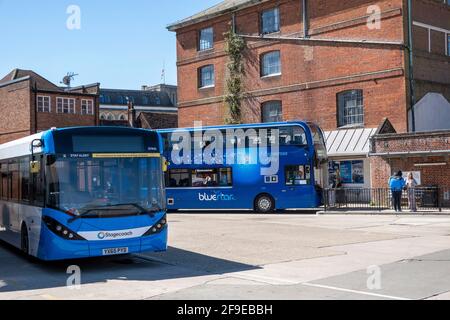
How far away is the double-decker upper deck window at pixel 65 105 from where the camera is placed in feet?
195

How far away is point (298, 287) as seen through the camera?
924 centimetres

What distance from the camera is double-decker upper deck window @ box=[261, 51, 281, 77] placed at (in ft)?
119

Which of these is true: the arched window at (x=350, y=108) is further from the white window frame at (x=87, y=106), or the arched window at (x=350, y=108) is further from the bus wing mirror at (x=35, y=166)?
the white window frame at (x=87, y=106)

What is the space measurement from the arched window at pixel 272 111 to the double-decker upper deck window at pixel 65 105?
29314 mm

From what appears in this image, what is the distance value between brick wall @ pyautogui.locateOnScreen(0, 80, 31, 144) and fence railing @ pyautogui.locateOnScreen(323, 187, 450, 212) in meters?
36.8

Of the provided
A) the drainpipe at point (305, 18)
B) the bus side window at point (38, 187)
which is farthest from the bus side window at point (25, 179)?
the drainpipe at point (305, 18)

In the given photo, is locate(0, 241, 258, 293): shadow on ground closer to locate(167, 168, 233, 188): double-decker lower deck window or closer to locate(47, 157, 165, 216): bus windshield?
locate(47, 157, 165, 216): bus windshield

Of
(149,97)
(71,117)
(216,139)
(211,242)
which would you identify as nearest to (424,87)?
(216,139)

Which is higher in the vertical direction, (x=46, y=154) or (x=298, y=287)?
(x=46, y=154)

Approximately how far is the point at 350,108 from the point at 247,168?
26.8 ft

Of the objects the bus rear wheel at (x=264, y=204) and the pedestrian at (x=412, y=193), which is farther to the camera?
the bus rear wheel at (x=264, y=204)

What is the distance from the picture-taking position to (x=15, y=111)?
194ft
